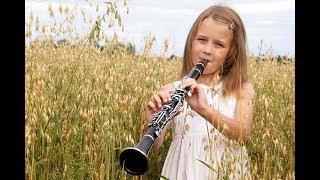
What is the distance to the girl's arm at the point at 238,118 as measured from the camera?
179 centimetres

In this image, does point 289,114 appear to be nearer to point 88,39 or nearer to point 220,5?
point 220,5

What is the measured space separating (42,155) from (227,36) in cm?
89

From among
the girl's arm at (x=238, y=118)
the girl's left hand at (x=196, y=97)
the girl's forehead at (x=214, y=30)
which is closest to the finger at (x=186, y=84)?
the girl's left hand at (x=196, y=97)

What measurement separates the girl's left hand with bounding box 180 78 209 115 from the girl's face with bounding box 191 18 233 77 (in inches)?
10.4

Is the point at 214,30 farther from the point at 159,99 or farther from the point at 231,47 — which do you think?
the point at 159,99

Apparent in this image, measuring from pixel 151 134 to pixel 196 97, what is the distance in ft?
0.92

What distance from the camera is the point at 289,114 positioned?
212 cm

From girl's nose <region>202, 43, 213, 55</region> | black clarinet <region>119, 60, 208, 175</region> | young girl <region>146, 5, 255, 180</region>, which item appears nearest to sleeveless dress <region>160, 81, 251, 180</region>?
young girl <region>146, 5, 255, 180</region>

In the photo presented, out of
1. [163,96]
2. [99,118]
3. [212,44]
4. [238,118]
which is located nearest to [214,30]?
[212,44]

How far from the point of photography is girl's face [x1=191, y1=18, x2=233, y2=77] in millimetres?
2063

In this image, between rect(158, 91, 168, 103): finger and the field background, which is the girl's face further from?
rect(158, 91, 168, 103): finger

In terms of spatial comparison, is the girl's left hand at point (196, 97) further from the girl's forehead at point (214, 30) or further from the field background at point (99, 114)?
the girl's forehead at point (214, 30)

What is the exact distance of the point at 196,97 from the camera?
1.83 metres
